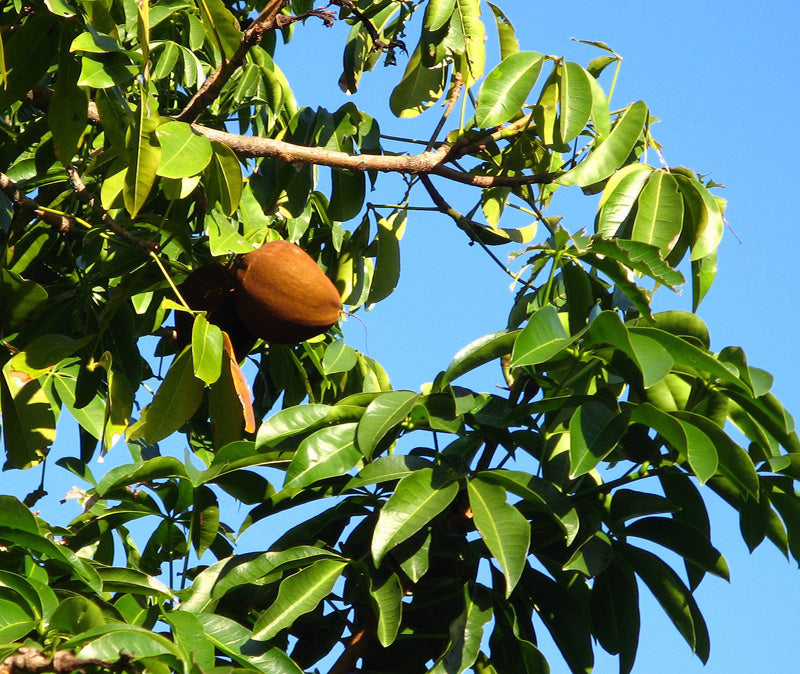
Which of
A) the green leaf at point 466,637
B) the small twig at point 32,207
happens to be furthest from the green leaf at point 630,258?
the small twig at point 32,207

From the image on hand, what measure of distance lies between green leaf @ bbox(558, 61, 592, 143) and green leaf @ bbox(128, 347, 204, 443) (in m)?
0.85

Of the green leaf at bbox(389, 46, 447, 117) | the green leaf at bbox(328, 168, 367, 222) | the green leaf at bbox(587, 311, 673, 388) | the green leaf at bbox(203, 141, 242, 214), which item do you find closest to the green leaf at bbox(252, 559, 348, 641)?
the green leaf at bbox(587, 311, 673, 388)

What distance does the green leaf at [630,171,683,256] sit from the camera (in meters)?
1.93

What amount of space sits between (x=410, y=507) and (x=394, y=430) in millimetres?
189

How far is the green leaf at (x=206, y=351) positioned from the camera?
1.77 meters

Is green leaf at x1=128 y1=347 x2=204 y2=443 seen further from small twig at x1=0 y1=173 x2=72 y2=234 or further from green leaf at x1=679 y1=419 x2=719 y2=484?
green leaf at x1=679 y1=419 x2=719 y2=484

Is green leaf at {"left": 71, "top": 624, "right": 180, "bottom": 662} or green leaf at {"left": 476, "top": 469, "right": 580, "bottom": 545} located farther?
green leaf at {"left": 476, "top": 469, "right": 580, "bottom": 545}

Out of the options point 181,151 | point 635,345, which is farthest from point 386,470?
point 181,151

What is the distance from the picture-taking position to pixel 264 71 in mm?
2697

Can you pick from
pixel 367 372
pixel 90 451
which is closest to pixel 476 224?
pixel 367 372

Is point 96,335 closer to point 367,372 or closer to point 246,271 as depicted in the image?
point 246,271

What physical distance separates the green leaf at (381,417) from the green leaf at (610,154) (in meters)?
0.65

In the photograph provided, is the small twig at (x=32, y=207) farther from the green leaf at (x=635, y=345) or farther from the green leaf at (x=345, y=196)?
the green leaf at (x=635, y=345)

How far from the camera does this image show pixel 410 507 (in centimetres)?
144
